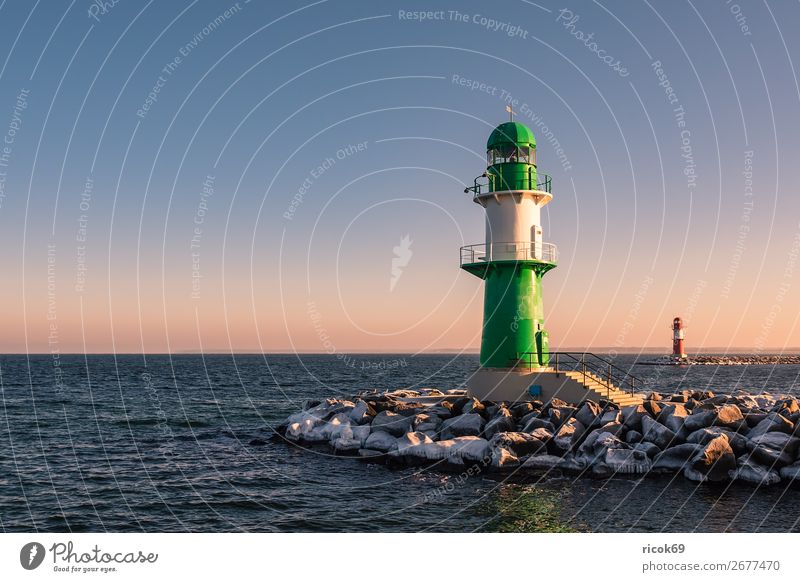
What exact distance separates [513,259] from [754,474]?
12.5 meters

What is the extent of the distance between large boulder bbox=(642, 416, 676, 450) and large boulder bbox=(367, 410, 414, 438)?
9.10 metres

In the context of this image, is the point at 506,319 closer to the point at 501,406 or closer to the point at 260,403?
the point at 501,406

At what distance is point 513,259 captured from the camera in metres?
27.9

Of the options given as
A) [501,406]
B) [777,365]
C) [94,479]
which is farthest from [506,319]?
[777,365]

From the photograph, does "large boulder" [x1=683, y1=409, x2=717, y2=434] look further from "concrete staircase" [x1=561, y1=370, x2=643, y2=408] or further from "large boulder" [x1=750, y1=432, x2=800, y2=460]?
"concrete staircase" [x1=561, y1=370, x2=643, y2=408]

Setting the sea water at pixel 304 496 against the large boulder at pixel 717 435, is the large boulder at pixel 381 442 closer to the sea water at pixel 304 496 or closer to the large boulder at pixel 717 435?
the sea water at pixel 304 496

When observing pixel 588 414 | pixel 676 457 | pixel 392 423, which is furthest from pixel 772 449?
pixel 392 423

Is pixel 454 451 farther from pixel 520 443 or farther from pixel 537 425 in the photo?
pixel 537 425

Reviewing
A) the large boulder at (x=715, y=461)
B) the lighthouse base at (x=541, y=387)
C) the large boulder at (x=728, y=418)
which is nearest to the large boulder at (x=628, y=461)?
the large boulder at (x=715, y=461)

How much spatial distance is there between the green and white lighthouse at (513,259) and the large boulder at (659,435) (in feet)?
21.2

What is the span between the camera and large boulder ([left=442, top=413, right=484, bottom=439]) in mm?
24547

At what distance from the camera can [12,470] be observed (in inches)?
968

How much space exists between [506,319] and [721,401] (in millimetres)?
9929

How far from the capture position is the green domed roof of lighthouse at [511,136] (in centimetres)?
2864
